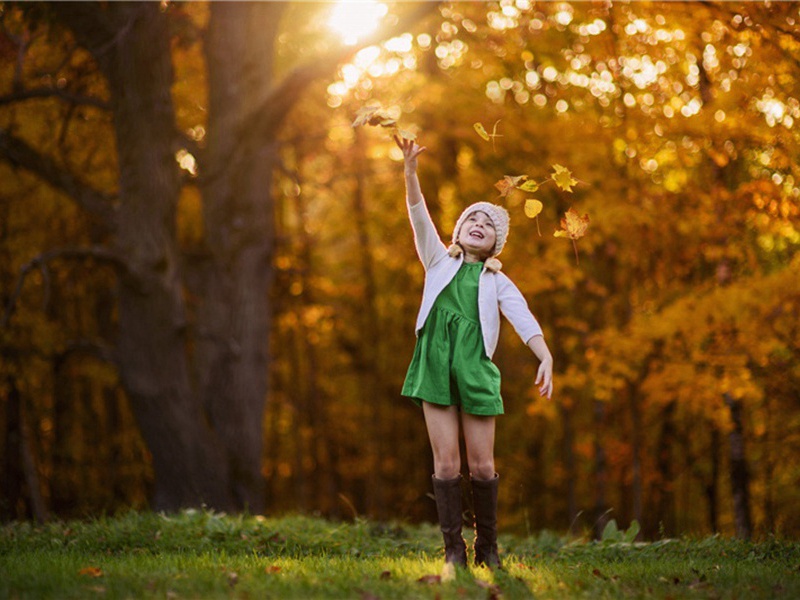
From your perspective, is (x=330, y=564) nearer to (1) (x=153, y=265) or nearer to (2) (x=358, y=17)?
(1) (x=153, y=265)

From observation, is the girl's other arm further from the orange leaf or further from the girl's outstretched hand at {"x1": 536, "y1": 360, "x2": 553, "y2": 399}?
the orange leaf

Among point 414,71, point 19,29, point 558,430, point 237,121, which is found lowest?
point 558,430

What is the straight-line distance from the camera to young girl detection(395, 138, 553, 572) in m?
4.99

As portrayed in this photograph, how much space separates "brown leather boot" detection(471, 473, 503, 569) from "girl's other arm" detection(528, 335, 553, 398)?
0.63 metres

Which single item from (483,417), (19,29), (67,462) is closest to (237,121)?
(19,29)

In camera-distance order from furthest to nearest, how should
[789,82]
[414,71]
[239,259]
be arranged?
[414,71] → [239,259] → [789,82]

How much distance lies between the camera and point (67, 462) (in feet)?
54.9

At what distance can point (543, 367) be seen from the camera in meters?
4.89

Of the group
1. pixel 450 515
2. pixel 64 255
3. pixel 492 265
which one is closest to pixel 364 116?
pixel 492 265

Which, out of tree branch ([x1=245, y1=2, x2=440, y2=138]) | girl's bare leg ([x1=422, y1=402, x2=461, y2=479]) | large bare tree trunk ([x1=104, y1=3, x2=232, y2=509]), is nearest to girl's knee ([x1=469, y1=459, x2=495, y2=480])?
girl's bare leg ([x1=422, y1=402, x2=461, y2=479])

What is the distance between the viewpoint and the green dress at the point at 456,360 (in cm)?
497

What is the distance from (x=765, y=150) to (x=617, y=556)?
4800 millimetres

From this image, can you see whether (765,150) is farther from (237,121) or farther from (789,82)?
(237,121)

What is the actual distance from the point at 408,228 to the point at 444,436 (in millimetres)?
11449
